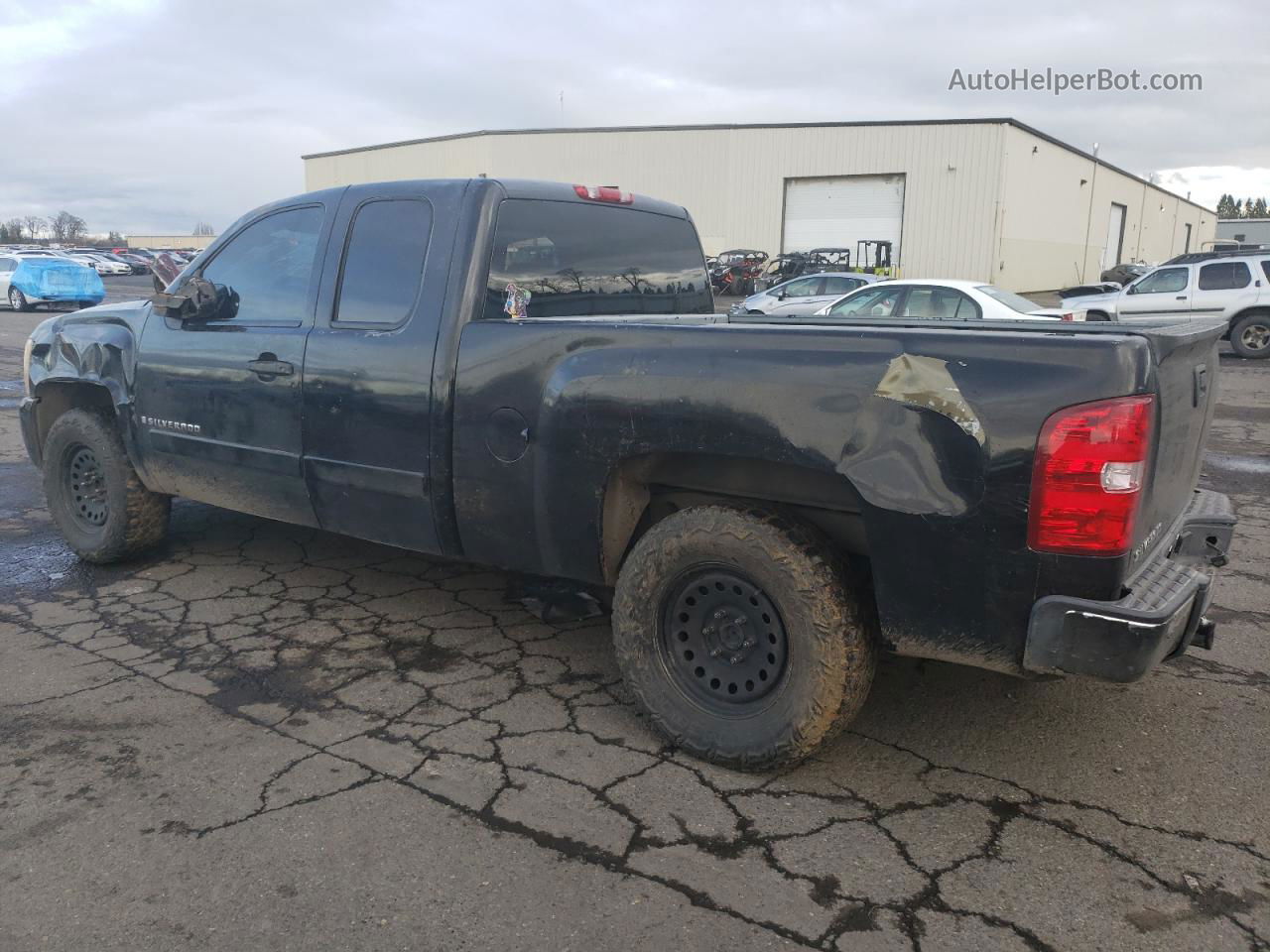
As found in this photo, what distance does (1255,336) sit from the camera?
58.9 feet

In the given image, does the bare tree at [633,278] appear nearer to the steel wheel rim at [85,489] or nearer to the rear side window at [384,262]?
the rear side window at [384,262]

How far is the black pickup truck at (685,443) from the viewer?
2.62m

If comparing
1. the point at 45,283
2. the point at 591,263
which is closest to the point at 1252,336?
the point at 591,263

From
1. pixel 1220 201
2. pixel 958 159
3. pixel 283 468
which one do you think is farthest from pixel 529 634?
pixel 1220 201

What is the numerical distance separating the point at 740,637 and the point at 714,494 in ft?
1.67

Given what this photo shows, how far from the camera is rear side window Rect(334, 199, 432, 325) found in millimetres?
3945

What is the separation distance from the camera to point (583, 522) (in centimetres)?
346

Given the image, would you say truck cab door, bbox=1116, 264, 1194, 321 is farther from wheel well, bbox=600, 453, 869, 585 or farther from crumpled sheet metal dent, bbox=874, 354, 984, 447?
crumpled sheet metal dent, bbox=874, 354, 984, 447

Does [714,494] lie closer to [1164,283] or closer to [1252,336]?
[1164,283]

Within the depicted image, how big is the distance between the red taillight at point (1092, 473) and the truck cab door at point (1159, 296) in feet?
56.6

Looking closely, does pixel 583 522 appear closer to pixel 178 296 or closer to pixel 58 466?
pixel 178 296

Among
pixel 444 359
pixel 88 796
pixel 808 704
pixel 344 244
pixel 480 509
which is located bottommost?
pixel 88 796

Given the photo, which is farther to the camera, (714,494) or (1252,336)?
(1252,336)

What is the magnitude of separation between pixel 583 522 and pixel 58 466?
3.57 metres
